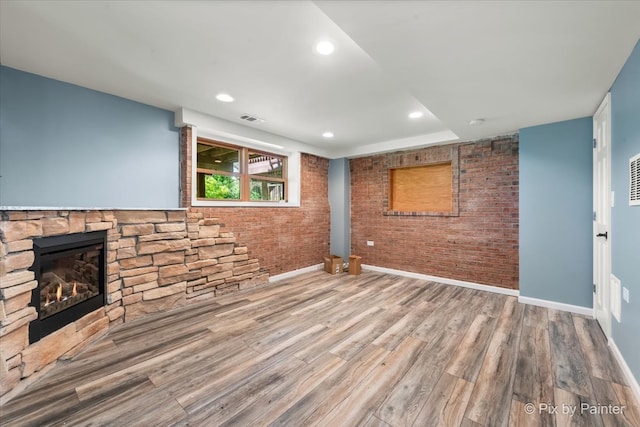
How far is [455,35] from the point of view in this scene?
5.64ft

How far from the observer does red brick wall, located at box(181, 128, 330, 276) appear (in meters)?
4.11

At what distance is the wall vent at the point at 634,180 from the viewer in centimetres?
183

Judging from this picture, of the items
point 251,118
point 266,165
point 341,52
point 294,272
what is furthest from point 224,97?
point 294,272

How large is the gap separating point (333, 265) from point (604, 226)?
3.88 metres

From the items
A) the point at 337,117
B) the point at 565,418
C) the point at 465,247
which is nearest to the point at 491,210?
the point at 465,247

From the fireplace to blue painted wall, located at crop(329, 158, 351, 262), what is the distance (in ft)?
13.6

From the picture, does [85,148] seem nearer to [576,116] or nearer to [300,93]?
[300,93]

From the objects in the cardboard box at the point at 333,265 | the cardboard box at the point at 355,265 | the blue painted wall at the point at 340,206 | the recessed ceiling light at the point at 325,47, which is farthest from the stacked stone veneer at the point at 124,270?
the recessed ceiling light at the point at 325,47

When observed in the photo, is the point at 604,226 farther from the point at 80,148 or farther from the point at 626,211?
the point at 80,148

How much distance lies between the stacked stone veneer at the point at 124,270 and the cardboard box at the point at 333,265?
1385 millimetres

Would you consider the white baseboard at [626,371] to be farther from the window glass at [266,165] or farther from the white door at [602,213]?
the window glass at [266,165]

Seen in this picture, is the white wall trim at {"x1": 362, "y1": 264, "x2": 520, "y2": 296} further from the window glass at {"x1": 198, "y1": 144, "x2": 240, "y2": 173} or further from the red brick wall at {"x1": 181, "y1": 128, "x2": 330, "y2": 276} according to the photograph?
the window glass at {"x1": 198, "y1": 144, "x2": 240, "y2": 173}

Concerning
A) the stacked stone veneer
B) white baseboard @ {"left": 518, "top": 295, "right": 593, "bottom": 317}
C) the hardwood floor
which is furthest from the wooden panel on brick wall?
the stacked stone veneer

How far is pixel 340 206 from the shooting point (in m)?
5.92
